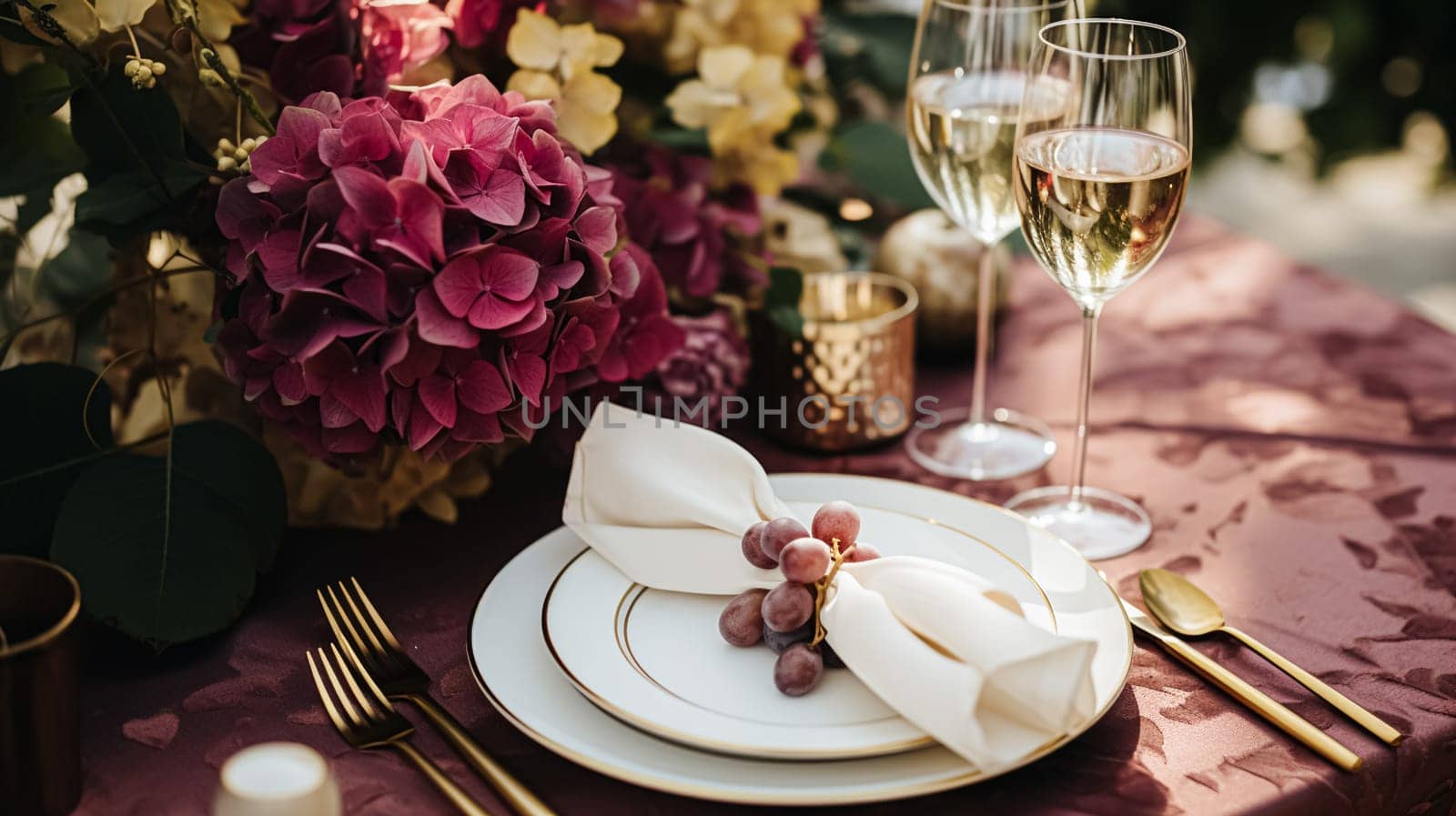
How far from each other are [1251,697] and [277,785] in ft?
1.76

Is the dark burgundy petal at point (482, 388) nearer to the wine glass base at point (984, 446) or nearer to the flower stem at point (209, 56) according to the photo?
the flower stem at point (209, 56)

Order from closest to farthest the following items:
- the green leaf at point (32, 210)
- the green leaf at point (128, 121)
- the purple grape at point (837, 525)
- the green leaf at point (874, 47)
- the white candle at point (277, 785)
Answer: the white candle at point (277, 785) < the purple grape at point (837, 525) < the green leaf at point (128, 121) < the green leaf at point (32, 210) < the green leaf at point (874, 47)

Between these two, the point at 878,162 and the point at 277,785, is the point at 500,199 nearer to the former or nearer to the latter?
the point at 277,785

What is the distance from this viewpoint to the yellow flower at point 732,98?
1113 mm

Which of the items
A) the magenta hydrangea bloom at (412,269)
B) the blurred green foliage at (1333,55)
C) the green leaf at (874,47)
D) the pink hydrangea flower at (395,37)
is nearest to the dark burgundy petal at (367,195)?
the magenta hydrangea bloom at (412,269)

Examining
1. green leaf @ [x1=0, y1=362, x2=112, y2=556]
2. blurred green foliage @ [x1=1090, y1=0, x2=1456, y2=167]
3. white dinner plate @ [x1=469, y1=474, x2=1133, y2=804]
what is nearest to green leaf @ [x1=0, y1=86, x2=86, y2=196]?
green leaf @ [x1=0, y1=362, x2=112, y2=556]

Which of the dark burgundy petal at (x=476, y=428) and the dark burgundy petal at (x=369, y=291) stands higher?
the dark burgundy petal at (x=369, y=291)

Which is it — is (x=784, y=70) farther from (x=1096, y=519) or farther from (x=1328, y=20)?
(x=1328, y=20)

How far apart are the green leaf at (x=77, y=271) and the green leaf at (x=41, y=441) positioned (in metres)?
0.20

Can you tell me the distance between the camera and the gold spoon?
0.72m

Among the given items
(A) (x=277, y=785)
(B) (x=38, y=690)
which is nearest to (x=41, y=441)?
(B) (x=38, y=690)

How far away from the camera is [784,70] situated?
4.23 ft

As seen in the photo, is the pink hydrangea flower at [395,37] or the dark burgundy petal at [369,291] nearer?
the dark burgundy petal at [369,291]

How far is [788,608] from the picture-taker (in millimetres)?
696
